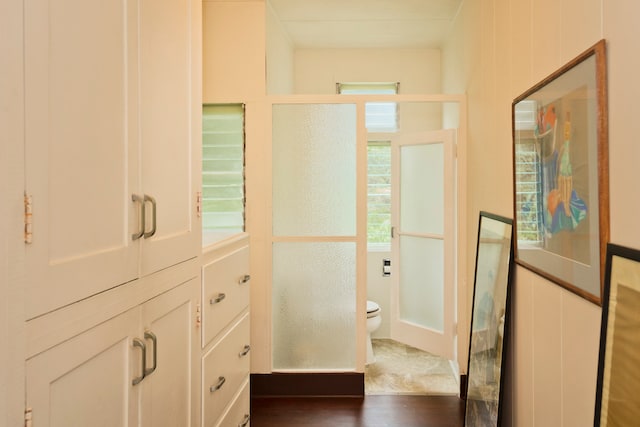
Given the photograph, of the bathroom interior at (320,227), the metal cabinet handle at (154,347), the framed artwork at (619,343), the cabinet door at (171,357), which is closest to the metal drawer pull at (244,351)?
the cabinet door at (171,357)


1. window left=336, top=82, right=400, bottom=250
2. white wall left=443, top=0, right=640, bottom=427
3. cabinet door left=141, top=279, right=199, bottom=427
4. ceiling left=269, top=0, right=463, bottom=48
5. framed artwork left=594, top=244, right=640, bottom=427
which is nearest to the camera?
framed artwork left=594, top=244, right=640, bottom=427

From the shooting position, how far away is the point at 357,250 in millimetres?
3318

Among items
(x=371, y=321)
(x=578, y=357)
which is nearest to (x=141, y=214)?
(x=578, y=357)

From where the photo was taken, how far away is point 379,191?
4.77 metres

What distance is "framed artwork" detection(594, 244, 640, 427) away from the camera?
1097 mm

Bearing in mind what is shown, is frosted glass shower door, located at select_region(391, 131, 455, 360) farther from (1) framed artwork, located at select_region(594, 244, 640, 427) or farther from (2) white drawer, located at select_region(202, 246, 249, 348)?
(1) framed artwork, located at select_region(594, 244, 640, 427)

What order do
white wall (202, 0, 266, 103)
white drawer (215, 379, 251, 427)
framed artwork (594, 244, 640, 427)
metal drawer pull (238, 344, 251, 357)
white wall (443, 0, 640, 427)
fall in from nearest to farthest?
1. framed artwork (594, 244, 640, 427)
2. white wall (443, 0, 640, 427)
3. white drawer (215, 379, 251, 427)
4. metal drawer pull (238, 344, 251, 357)
5. white wall (202, 0, 266, 103)

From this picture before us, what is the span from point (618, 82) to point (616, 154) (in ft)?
0.59

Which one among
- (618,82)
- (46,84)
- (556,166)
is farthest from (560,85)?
(46,84)

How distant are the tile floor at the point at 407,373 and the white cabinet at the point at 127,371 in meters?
2.11

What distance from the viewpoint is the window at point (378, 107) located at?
4562 millimetres

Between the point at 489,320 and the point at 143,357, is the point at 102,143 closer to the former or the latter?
the point at 143,357

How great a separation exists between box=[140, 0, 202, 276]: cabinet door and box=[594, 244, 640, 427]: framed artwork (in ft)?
3.81

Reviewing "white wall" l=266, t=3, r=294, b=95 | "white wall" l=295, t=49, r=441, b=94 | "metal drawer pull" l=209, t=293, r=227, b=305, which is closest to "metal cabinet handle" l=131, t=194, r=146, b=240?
"metal drawer pull" l=209, t=293, r=227, b=305
